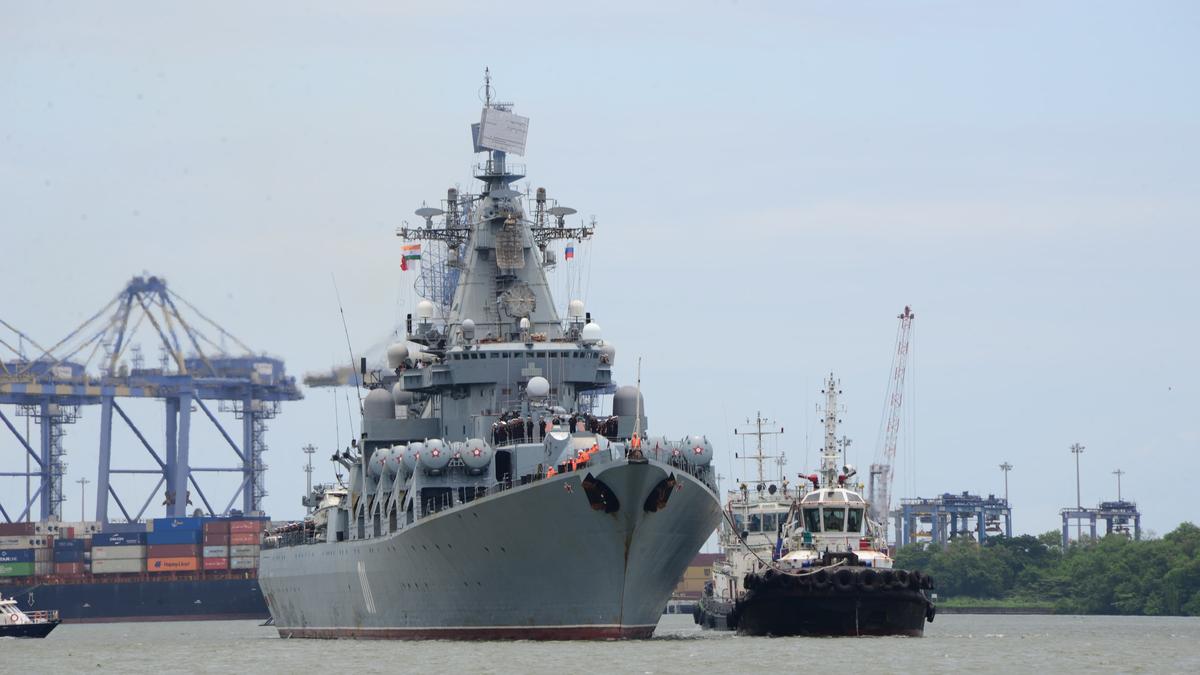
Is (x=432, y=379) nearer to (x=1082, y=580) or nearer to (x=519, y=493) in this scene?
(x=519, y=493)

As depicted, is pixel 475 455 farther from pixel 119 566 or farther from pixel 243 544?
pixel 119 566

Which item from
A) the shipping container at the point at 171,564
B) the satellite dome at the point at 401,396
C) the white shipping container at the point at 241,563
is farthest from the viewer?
the white shipping container at the point at 241,563

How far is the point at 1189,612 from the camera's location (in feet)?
417

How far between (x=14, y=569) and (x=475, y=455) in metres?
98.2

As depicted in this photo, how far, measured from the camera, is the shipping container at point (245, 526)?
510 ft

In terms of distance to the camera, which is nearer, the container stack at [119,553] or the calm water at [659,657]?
the calm water at [659,657]

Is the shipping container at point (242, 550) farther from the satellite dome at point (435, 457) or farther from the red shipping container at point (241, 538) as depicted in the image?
the satellite dome at point (435, 457)

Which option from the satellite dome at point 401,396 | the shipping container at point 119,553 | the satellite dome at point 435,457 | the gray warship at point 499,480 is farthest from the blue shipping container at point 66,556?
the satellite dome at point 435,457

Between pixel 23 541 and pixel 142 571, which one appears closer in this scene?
pixel 142 571

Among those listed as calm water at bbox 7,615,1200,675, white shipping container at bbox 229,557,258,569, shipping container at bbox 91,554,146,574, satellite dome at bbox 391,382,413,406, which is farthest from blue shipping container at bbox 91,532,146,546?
satellite dome at bbox 391,382,413,406

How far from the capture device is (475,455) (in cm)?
6444

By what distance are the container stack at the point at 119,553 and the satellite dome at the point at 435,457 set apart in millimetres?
93923

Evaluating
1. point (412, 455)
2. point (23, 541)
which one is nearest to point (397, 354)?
point (412, 455)

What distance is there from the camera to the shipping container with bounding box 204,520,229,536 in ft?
508
